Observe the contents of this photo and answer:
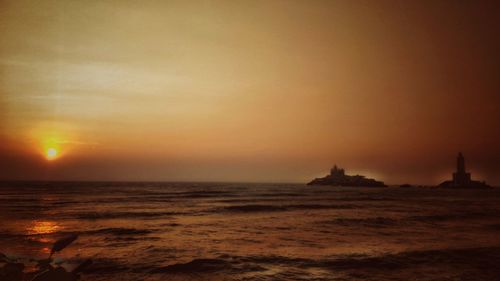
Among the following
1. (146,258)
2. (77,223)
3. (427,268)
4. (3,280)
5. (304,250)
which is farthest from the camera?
(77,223)

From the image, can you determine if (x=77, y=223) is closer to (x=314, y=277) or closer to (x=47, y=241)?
(x=47, y=241)

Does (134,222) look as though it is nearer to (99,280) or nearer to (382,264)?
(99,280)

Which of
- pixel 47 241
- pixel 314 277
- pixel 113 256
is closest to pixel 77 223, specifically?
pixel 47 241

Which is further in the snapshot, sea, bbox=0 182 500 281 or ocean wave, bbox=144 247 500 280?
ocean wave, bbox=144 247 500 280

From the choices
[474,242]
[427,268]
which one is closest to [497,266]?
[427,268]

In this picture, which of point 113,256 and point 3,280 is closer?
point 3,280

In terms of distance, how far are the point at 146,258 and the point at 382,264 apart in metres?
10.7

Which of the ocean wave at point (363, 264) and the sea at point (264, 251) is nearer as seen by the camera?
the sea at point (264, 251)

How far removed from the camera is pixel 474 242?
20875 mm

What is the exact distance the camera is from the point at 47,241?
65.6 feet

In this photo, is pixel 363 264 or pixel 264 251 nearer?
pixel 363 264

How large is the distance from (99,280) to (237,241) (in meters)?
9.62

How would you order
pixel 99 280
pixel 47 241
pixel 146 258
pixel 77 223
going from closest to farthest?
pixel 99 280, pixel 146 258, pixel 47 241, pixel 77 223

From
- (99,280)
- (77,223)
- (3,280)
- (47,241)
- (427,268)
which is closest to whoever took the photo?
(3,280)
